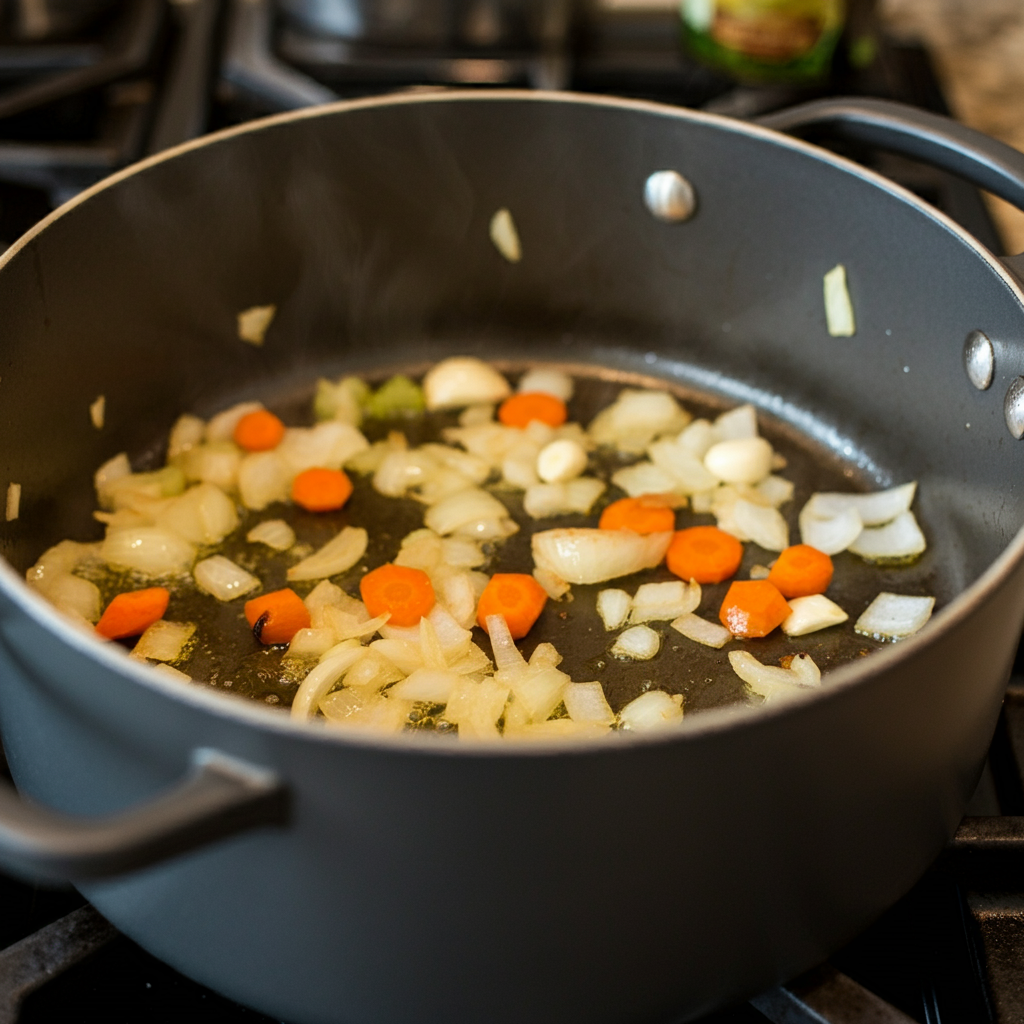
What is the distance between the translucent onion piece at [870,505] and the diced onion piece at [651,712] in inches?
12.4

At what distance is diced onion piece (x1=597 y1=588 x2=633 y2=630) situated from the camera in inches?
40.6

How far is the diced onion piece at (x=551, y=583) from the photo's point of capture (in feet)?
3.48

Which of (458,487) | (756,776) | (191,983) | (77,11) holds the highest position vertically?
(77,11)

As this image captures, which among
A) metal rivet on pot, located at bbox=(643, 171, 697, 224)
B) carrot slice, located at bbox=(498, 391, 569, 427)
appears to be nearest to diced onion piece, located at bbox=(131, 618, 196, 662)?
carrot slice, located at bbox=(498, 391, 569, 427)

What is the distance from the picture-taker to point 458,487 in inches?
46.6

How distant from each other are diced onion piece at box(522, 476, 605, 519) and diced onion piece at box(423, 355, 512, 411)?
173mm

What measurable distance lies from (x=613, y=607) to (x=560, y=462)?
0.21 metres

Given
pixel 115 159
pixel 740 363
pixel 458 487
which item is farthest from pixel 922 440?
pixel 115 159

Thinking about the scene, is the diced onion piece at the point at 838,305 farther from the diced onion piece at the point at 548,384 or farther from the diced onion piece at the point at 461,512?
the diced onion piece at the point at 461,512

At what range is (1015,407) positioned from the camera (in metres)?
1.03

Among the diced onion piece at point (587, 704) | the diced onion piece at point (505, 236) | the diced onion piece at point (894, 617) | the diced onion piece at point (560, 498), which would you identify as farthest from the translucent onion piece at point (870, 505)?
the diced onion piece at point (505, 236)

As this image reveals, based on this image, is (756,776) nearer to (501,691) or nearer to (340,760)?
(340,760)

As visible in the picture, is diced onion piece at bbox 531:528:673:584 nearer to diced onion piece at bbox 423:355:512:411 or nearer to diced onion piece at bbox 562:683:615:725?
diced onion piece at bbox 562:683:615:725

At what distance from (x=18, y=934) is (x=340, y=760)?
1.29 ft
